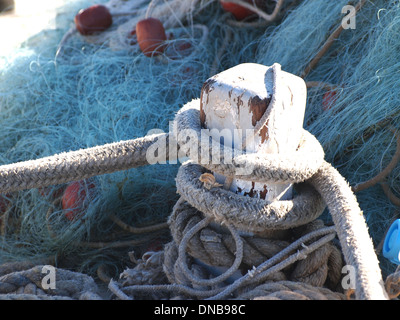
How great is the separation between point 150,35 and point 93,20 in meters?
0.49

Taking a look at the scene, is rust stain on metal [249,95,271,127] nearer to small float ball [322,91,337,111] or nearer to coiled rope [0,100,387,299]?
coiled rope [0,100,387,299]

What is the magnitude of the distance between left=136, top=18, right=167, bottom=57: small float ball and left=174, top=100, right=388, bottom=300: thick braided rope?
116 centimetres

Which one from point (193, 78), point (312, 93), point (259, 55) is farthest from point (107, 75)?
point (312, 93)

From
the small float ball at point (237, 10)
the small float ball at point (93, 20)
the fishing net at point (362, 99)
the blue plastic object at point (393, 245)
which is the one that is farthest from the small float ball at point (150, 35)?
the blue plastic object at point (393, 245)

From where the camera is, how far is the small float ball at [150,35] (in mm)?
2252

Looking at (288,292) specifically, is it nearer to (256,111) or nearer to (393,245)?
(393,245)

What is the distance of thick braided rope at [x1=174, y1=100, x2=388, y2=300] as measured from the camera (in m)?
0.93

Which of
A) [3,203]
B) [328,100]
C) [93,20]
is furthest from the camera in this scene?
[93,20]

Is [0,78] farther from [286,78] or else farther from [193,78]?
[286,78]

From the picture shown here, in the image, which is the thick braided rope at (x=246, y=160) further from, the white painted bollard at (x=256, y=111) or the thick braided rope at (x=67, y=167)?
the thick braided rope at (x=67, y=167)

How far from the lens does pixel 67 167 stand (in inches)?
49.1

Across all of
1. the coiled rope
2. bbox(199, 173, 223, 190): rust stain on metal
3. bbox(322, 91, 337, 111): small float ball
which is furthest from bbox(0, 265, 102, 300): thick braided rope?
bbox(322, 91, 337, 111): small float ball

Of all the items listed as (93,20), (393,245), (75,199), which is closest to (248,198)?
(393,245)
